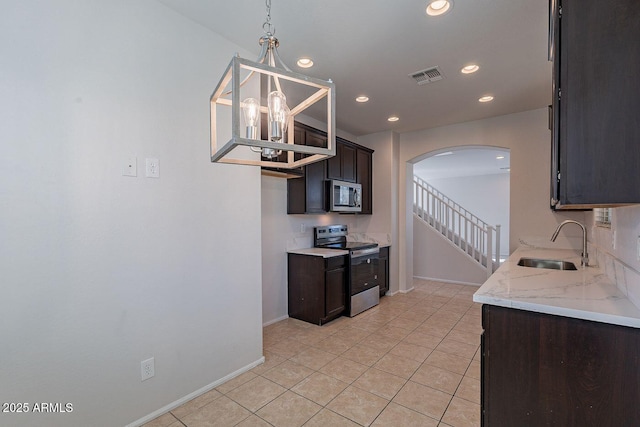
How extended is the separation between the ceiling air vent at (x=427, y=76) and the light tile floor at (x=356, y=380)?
276 cm

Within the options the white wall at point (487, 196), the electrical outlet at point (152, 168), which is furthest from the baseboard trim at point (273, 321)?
the white wall at point (487, 196)

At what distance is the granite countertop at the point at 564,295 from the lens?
4.02 ft

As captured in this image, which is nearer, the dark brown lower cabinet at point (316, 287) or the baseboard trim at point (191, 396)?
the baseboard trim at point (191, 396)

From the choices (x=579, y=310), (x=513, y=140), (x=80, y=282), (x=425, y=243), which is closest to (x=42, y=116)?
(x=80, y=282)

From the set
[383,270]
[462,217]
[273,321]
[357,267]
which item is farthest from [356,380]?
[462,217]

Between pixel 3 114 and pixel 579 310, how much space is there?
279 centimetres

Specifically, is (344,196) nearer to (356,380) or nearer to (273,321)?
(273,321)

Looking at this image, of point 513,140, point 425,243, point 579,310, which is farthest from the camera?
point 425,243

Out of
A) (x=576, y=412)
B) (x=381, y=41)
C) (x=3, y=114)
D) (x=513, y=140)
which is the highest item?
(x=381, y=41)

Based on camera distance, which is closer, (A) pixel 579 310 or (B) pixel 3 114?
(A) pixel 579 310

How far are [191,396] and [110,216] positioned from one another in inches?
55.0

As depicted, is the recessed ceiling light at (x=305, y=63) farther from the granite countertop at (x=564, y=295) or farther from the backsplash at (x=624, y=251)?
the backsplash at (x=624, y=251)

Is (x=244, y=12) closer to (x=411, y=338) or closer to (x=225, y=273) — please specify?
(x=225, y=273)

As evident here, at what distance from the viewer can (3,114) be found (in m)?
1.39
